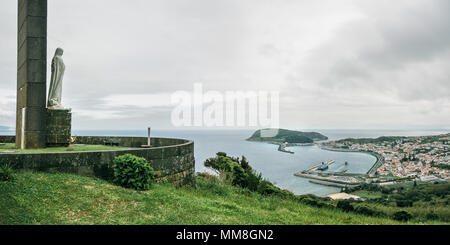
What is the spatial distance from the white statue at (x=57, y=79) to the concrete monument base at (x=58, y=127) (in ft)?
1.74

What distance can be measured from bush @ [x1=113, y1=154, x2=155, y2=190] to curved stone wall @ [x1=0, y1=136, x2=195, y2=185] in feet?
1.20

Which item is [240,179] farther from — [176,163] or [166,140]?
[176,163]

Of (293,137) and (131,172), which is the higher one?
(131,172)

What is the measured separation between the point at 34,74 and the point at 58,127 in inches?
82.1

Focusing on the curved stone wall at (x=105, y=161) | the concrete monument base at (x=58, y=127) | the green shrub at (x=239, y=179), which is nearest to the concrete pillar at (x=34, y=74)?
the concrete monument base at (x=58, y=127)

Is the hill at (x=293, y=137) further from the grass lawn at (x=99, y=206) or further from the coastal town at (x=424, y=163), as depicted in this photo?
the grass lawn at (x=99, y=206)

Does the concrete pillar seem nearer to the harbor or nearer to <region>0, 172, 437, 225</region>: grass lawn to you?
<region>0, 172, 437, 225</region>: grass lawn

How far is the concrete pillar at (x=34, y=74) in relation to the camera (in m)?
9.24

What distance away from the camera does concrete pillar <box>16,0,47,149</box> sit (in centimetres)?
924

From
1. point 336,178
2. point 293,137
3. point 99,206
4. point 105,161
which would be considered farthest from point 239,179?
point 293,137

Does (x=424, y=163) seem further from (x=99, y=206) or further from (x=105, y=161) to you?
(x=99, y=206)

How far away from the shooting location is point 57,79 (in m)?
10.5

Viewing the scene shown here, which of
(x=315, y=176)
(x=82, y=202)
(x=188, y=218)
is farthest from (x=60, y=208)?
(x=315, y=176)

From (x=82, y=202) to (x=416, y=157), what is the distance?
48.9m
